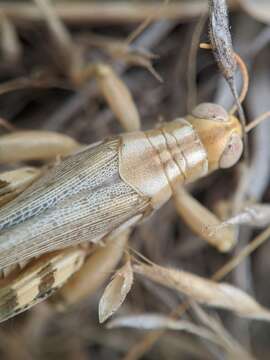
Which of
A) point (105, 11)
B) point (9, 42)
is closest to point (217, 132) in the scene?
point (105, 11)

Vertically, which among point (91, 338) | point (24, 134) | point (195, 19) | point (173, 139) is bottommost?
point (91, 338)

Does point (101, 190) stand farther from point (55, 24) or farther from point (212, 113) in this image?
point (55, 24)

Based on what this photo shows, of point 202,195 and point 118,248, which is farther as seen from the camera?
point 202,195

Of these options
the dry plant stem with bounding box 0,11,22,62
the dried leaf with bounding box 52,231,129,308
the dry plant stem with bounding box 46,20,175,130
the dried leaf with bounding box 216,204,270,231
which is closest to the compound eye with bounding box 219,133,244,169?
the dried leaf with bounding box 216,204,270,231

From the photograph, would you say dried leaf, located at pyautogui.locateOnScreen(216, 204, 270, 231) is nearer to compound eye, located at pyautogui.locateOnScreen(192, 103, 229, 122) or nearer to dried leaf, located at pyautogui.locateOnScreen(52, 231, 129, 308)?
compound eye, located at pyautogui.locateOnScreen(192, 103, 229, 122)

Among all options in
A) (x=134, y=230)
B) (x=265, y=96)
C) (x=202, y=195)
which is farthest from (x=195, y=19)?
(x=134, y=230)

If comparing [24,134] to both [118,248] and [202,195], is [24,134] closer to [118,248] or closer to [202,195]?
[118,248]
